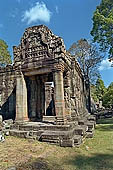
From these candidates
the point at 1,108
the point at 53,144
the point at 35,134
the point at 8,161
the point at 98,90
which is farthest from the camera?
the point at 98,90

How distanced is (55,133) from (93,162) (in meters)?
2.04

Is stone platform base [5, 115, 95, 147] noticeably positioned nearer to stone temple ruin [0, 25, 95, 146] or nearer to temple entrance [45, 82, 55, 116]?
stone temple ruin [0, 25, 95, 146]

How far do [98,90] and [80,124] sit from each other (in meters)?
30.6

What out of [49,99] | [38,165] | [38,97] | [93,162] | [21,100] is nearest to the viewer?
[38,165]

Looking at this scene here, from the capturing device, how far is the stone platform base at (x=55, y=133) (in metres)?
5.39

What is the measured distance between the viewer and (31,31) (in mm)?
8195

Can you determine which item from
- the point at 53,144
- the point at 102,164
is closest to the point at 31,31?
the point at 53,144

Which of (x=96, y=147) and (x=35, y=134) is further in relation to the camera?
(x=35, y=134)

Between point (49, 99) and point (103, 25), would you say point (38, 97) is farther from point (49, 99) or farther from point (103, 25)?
point (103, 25)

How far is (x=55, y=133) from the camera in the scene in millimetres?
5766

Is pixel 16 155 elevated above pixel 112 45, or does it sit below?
below

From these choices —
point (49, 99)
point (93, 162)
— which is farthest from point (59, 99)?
point (49, 99)

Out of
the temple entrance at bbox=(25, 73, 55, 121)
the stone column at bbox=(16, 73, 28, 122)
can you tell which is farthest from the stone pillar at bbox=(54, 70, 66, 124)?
the temple entrance at bbox=(25, 73, 55, 121)

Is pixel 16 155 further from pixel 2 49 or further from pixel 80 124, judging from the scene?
pixel 2 49
